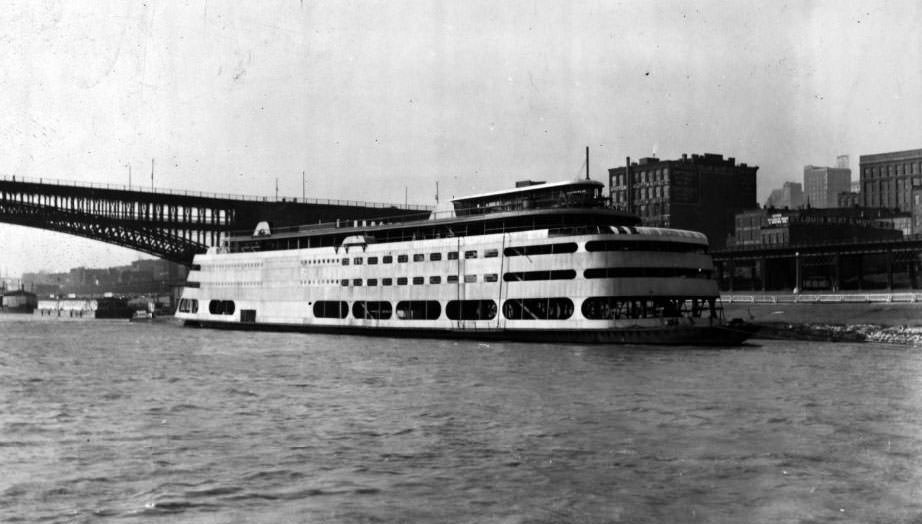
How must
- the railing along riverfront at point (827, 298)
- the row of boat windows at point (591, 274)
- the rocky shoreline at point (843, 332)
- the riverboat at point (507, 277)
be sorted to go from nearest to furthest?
the row of boat windows at point (591, 274) < the riverboat at point (507, 277) < the rocky shoreline at point (843, 332) < the railing along riverfront at point (827, 298)

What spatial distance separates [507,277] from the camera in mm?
59031

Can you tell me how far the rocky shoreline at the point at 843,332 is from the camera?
59219 mm

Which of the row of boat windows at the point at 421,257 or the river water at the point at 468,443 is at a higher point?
the row of boat windows at the point at 421,257

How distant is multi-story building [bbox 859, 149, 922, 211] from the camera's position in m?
150

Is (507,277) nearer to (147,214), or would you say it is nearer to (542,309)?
(542,309)

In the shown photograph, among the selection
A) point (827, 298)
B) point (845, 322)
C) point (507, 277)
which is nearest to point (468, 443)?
point (507, 277)

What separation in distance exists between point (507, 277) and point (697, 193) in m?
88.5

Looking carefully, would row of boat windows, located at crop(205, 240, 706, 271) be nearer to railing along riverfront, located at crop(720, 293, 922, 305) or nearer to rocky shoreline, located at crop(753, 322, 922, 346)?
rocky shoreline, located at crop(753, 322, 922, 346)

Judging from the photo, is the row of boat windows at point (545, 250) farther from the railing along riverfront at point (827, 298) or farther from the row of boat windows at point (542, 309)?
the railing along riverfront at point (827, 298)

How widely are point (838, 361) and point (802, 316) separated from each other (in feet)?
107

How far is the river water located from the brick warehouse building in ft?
322

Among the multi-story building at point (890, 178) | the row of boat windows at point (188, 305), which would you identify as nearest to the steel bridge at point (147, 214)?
the row of boat windows at point (188, 305)

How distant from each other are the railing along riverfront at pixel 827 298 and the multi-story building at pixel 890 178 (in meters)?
69.8

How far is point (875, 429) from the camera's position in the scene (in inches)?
923
